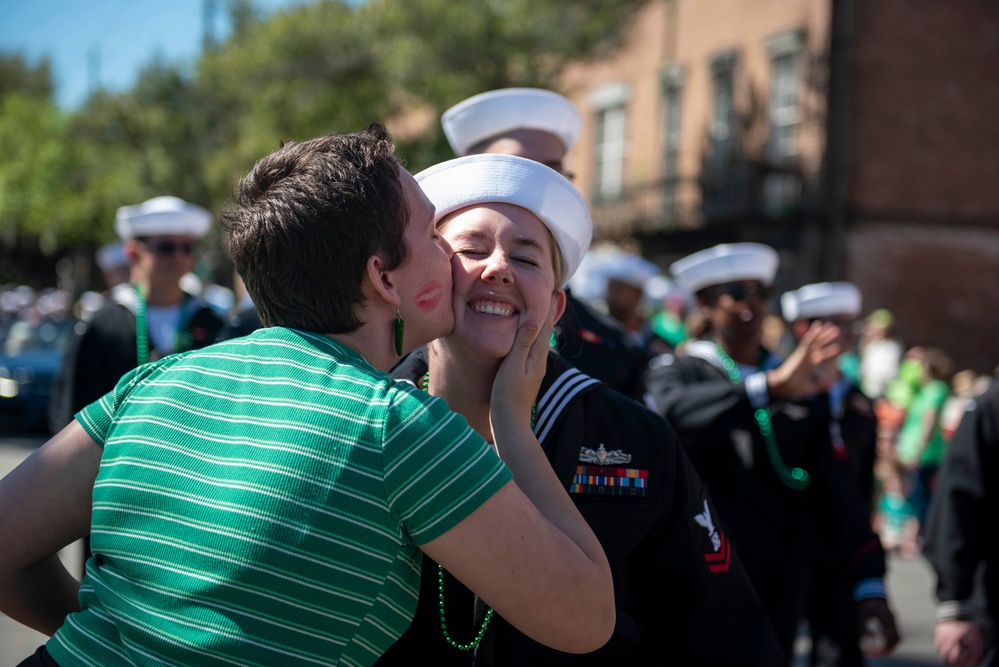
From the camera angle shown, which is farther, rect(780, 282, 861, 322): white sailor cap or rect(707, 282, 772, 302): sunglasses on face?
rect(780, 282, 861, 322): white sailor cap

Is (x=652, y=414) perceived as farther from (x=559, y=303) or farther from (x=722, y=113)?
(x=722, y=113)

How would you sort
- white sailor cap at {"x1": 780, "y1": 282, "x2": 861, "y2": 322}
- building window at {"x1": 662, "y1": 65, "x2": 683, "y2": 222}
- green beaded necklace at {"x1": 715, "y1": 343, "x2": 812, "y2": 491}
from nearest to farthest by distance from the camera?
green beaded necklace at {"x1": 715, "y1": 343, "x2": 812, "y2": 491}, white sailor cap at {"x1": 780, "y1": 282, "x2": 861, "y2": 322}, building window at {"x1": 662, "y1": 65, "x2": 683, "y2": 222}

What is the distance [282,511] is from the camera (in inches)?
70.7

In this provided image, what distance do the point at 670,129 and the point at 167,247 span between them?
17.1 m

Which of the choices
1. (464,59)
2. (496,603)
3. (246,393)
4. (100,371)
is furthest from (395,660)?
(464,59)

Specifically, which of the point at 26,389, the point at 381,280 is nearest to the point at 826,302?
the point at 381,280

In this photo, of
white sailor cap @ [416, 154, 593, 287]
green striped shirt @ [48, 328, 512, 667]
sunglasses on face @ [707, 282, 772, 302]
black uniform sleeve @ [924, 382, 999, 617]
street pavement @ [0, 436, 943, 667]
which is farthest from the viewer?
street pavement @ [0, 436, 943, 667]

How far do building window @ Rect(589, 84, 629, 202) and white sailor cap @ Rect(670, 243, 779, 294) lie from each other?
57.6ft

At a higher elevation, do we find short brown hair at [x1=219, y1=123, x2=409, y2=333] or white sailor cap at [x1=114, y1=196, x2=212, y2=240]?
short brown hair at [x1=219, y1=123, x2=409, y2=333]

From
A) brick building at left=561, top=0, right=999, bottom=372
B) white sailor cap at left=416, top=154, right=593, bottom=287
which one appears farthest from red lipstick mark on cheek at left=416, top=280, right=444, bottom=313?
brick building at left=561, top=0, right=999, bottom=372

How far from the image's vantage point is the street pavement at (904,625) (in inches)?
270

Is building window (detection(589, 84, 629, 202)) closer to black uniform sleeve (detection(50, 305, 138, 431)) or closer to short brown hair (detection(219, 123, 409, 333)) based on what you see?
black uniform sleeve (detection(50, 305, 138, 431))

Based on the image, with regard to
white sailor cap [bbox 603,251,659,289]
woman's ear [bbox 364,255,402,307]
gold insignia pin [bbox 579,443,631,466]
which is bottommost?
white sailor cap [bbox 603,251,659,289]

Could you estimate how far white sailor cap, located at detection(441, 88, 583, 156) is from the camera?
4223 millimetres
